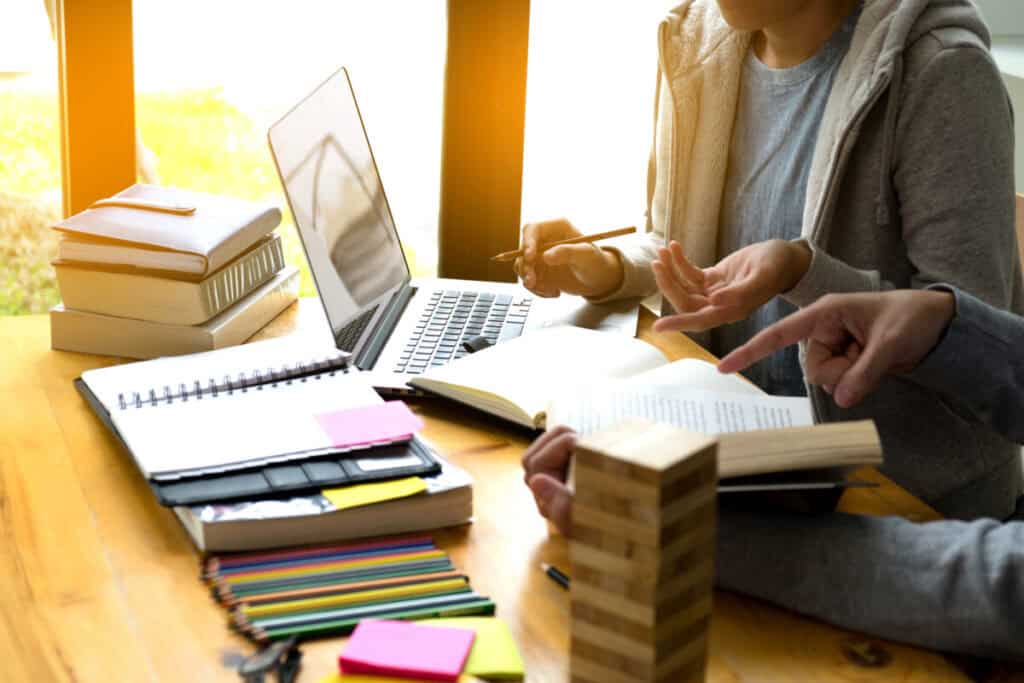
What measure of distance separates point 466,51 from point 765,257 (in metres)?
1.06

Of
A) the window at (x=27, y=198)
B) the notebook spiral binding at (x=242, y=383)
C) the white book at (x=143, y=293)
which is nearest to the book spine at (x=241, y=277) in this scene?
the white book at (x=143, y=293)

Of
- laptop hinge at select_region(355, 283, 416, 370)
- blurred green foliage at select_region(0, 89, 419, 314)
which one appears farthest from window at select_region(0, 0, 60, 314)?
laptop hinge at select_region(355, 283, 416, 370)

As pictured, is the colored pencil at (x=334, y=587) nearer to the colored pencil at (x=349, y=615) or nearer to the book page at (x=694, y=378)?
the colored pencil at (x=349, y=615)

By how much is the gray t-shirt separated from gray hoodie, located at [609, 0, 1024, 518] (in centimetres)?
12

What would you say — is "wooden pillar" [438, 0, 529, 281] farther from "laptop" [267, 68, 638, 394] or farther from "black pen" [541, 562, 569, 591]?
"black pen" [541, 562, 569, 591]

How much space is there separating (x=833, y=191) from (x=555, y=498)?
0.68 meters

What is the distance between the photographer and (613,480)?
60cm

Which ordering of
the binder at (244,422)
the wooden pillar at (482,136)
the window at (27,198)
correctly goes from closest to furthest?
1. the binder at (244,422)
2. the wooden pillar at (482,136)
3. the window at (27,198)

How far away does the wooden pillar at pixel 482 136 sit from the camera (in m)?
2.05

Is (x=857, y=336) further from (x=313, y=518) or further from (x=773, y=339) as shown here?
(x=313, y=518)

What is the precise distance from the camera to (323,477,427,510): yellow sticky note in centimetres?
94

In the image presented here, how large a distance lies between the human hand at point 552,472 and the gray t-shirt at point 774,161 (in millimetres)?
709

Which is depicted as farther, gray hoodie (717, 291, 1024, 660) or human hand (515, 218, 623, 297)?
human hand (515, 218, 623, 297)

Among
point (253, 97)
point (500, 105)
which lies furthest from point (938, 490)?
point (253, 97)
